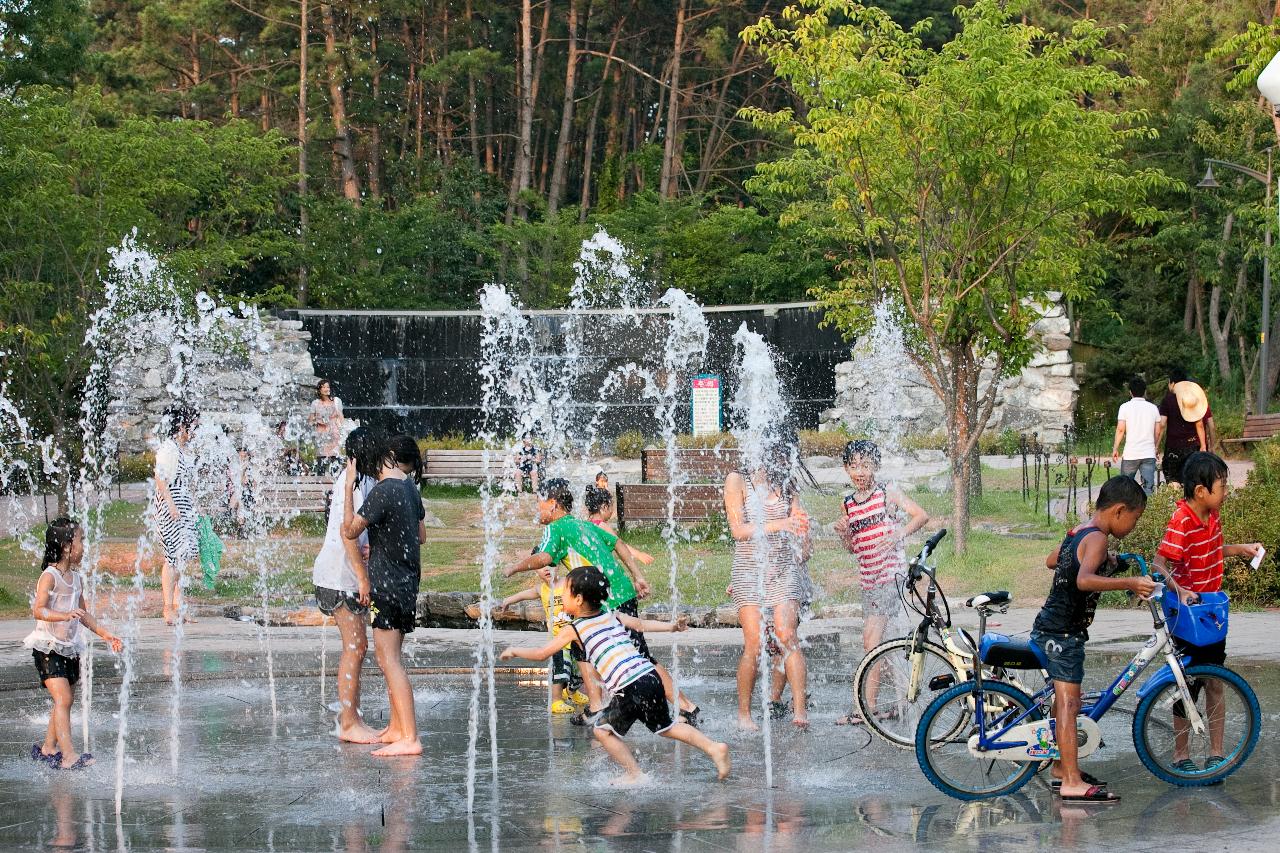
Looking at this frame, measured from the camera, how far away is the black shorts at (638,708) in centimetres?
639

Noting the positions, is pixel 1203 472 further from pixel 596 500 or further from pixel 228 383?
pixel 228 383

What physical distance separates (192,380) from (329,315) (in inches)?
122

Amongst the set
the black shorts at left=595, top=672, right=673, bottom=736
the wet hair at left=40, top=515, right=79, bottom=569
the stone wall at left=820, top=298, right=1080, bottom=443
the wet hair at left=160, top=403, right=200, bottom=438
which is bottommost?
the black shorts at left=595, top=672, right=673, bottom=736

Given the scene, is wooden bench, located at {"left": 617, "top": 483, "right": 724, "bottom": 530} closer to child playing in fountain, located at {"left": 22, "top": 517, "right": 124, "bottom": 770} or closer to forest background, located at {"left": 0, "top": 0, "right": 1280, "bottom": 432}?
forest background, located at {"left": 0, "top": 0, "right": 1280, "bottom": 432}

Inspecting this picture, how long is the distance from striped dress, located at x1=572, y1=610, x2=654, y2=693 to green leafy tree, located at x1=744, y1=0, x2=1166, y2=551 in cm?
854

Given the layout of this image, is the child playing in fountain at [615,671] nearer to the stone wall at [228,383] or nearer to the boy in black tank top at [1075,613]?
the boy in black tank top at [1075,613]

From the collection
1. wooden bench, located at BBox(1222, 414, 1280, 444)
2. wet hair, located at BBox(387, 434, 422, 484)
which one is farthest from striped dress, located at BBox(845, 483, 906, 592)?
wooden bench, located at BBox(1222, 414, 1280, 444)

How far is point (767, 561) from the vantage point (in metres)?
7.80

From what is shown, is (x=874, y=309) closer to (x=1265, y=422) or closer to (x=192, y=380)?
(x=1265, y=422)

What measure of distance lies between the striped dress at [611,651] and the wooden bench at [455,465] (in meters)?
17.4

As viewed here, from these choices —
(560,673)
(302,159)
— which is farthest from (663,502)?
(302,159)

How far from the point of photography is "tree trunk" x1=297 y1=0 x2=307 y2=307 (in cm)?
3541

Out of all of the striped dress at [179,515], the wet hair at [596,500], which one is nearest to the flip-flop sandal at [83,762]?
the wet hair at [596,500]

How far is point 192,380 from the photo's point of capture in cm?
2908
